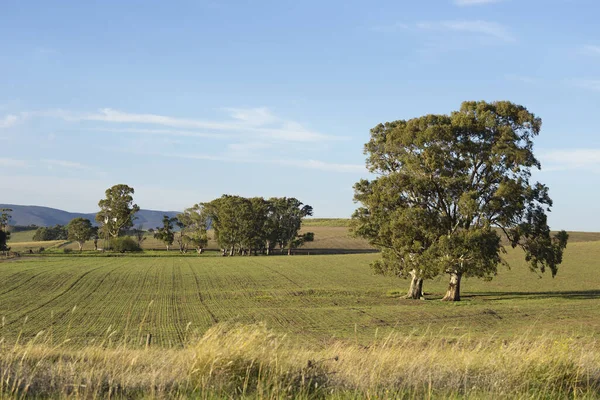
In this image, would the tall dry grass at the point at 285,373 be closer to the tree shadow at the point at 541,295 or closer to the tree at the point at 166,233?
the tree shadow at the point at 541,295

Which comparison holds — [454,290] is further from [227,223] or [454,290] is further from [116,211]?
[116,211]

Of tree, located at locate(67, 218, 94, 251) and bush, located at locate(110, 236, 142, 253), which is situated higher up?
tree, located at locate(67, 218, 94, 251)

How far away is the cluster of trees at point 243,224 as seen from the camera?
136 meters

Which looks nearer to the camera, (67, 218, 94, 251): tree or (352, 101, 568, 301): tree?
(352, 101, 568, 301): tree

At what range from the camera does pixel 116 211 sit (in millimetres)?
150625

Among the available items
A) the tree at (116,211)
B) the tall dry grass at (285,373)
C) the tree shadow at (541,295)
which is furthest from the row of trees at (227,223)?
the tall dry grass at (285,373)

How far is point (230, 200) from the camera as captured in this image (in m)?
141

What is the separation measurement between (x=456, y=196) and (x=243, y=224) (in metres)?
96.9

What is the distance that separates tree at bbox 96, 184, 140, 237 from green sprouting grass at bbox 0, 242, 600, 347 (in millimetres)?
75577

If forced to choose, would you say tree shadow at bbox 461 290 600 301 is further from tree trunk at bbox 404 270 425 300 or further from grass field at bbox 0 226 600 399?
tree trunk at bbox 404 270 425 300

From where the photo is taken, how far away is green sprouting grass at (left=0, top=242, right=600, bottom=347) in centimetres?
2827

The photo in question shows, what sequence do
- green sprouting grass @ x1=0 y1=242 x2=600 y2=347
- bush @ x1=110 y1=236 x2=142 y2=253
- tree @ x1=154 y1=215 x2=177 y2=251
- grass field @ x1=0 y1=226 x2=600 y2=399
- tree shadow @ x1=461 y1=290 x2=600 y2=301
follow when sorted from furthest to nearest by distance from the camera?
tree @ x1=154 y1=215 x2=177 y2=251 < bush @ x1=110 y1=236 x2=142 y2=253 < tree shadow @ x1=461 y1=290 x2=600 y2=301 < green sprouting grass @ x1=0 y1=242 x2=600 y2=347 < grass field @ x1=0 y1=226 x2=600 y2=399

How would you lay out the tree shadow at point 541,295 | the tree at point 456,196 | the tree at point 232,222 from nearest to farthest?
the tree at point 456,196 → the tree shadow at point 541,295 → the tree at point 232,222

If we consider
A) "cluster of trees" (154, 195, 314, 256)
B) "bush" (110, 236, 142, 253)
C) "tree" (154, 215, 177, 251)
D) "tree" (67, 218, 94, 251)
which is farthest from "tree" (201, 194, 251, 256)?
"tree" (67, 218, 94, 251)
